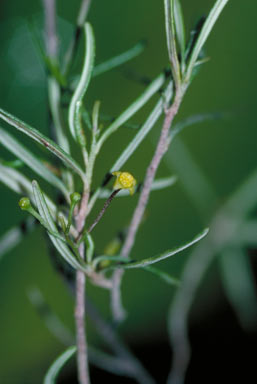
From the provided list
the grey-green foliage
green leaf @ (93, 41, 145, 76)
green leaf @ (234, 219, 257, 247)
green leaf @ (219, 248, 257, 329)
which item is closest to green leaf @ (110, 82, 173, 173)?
the grey-green foliage

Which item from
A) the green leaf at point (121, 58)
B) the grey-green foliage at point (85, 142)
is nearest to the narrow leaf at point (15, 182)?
the grey-green foliage at point (85, 142)

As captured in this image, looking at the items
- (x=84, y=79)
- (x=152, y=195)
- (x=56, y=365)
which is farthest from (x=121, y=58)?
(x=152, y=195)

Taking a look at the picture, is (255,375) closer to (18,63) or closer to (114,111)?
(114,111)

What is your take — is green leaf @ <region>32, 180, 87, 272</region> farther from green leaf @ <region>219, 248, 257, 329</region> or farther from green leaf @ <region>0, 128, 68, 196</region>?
green leaf @ <region>219, 248, 257, 329</region>

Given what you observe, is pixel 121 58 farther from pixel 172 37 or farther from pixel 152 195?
pixel 152 195

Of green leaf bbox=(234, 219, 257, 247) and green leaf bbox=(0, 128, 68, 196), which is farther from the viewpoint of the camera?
green leaf bbox=(234, 219, 257, 247)

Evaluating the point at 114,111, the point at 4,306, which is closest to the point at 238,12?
the point at 114,111
